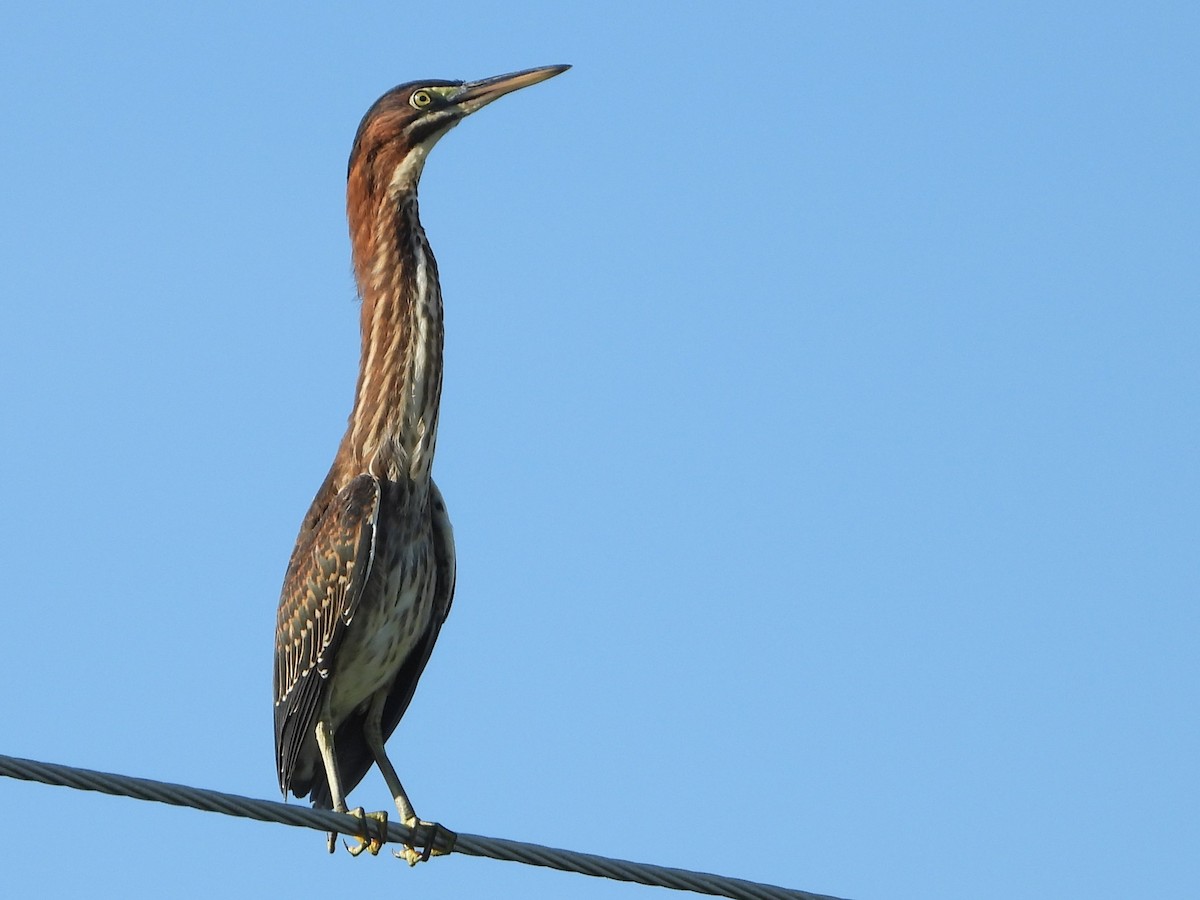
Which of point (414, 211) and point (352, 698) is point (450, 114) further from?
point (352, 698)

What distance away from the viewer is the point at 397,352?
856cm

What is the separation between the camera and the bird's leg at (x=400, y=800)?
780 cm

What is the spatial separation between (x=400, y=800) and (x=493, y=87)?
139 inches

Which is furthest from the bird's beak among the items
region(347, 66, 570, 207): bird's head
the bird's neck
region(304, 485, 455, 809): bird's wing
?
region(304, 485, 455, 809): bird's wing

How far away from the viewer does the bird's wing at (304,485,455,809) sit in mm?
8695

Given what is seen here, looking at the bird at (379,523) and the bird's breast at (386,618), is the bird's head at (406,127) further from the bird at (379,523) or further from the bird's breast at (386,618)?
the bird's breast at (386,618)

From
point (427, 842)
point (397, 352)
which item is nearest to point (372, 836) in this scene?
point (427, 842)

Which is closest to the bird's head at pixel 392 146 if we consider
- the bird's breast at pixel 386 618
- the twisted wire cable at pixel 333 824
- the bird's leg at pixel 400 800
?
the bird's breast at pixel 386 618

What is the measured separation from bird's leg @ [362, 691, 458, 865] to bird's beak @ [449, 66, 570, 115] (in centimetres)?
295

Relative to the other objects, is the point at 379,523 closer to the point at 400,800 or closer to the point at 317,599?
the point at 317,599

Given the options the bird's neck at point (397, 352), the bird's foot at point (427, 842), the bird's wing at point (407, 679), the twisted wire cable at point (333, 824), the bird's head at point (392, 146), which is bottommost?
the twisted wire cable at point (333, 824)

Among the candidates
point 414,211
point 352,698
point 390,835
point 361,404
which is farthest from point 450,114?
point 390,835

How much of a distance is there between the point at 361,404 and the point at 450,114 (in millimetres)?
1536

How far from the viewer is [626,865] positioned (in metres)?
5.29
